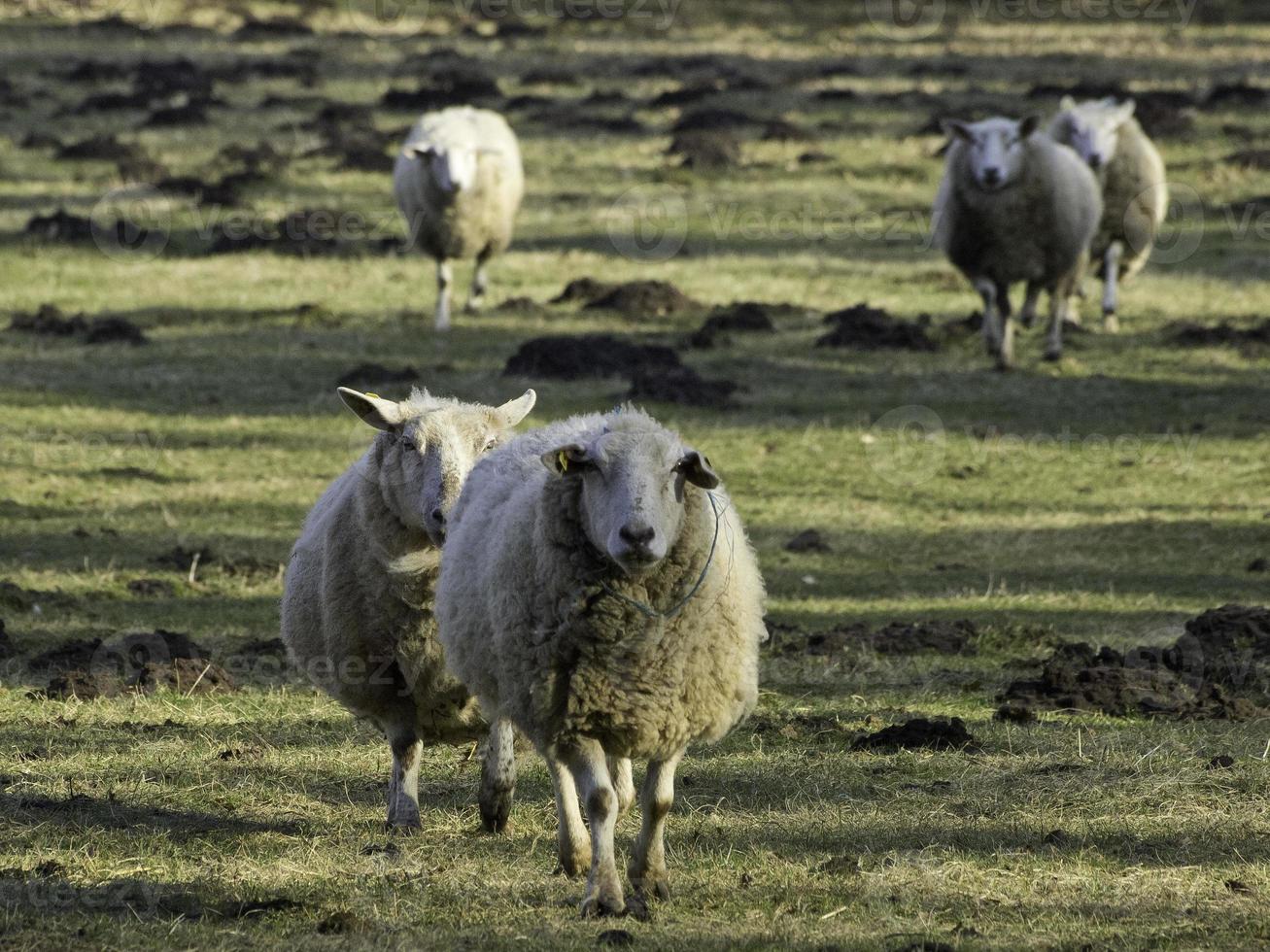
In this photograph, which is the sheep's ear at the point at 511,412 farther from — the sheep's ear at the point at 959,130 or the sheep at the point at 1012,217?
the sheep's ear at the point at 959,130

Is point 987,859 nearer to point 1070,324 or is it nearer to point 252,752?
point 252,752

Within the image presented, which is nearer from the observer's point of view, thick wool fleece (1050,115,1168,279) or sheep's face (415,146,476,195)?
sheep's face (415,146,476,195)

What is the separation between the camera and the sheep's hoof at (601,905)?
5.80 meters

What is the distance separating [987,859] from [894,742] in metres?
1.87

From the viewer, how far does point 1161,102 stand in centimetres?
3066

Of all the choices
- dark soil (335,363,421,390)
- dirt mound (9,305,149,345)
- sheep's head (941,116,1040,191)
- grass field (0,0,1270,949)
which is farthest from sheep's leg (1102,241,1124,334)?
dirt mound (9,305,149,345)

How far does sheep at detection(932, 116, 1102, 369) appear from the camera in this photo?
18.2m

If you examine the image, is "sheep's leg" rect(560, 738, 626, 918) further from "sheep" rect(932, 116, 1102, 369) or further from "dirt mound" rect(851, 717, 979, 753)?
"sheep" rect(932, 116, 1102, 369)

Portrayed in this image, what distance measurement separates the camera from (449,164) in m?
20.4

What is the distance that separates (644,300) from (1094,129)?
548cm

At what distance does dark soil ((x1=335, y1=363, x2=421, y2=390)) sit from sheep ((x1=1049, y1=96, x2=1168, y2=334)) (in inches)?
314

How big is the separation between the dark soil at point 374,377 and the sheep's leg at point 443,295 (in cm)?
232

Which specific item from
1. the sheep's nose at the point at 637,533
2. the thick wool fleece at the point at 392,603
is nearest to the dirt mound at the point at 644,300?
the thick wool fleece at the point at 392,603

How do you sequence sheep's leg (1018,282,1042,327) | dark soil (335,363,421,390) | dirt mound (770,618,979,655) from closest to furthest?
dirt mound (770,618,979,655) → dark soil (335,363,421,390) → sheep's leg (1018,282,1042,327)
